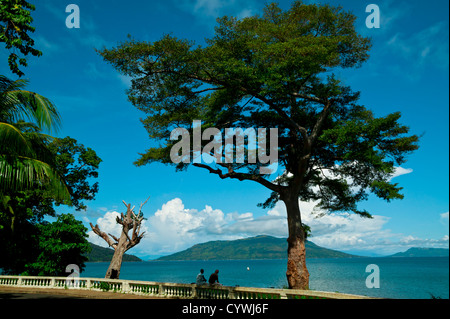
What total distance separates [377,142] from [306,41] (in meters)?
5.71

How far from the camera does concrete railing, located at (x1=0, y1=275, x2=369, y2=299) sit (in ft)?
38.9

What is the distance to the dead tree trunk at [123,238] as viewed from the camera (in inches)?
757

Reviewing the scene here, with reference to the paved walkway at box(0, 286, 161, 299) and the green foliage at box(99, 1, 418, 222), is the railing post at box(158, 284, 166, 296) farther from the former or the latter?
the green foliage at box(99, 1, 418, 222)

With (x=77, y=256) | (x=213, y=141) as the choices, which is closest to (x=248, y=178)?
(x=213, y=141)

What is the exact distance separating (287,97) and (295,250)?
820 cm

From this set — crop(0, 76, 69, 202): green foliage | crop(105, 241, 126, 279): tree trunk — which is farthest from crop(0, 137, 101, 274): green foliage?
crop(0, 76, 69, 202): green foliage

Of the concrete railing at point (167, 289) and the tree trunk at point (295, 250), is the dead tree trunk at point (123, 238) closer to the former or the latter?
the concrete railing at point (167, 289)

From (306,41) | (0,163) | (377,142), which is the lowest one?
(0,163)

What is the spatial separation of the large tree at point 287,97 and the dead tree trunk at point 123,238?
4223 millimetres

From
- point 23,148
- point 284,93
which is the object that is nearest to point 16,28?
point 23,148

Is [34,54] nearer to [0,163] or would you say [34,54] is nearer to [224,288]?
[0,163]

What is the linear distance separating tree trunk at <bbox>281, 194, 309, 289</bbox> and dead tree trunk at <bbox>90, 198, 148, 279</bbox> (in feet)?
31.5

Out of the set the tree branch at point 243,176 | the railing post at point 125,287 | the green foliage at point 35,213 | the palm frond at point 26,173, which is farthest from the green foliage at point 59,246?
the palm frond at point 26,173
